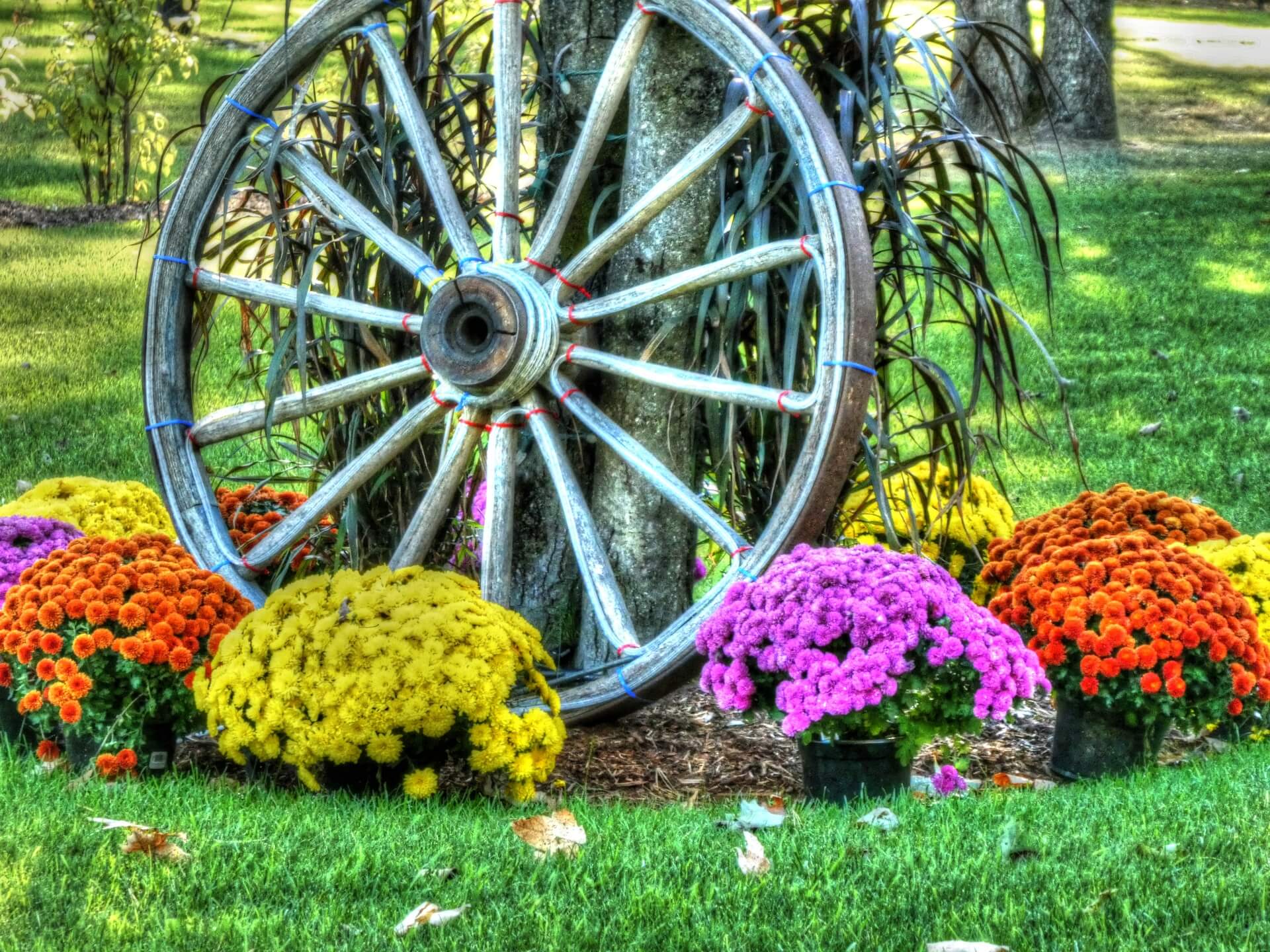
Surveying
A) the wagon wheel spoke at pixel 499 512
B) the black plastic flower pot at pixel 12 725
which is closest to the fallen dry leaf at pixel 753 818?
the wagon wheel spoke at pixel 499 512

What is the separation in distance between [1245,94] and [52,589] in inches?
583

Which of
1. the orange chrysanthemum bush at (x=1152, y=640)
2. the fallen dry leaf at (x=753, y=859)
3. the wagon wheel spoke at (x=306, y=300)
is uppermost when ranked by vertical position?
the wagon wheel spoke at (x=306, y=300)

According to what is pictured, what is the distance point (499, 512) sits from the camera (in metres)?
3.49

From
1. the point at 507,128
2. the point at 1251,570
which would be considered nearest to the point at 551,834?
the point at 507,128

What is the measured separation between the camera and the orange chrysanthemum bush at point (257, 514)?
397 centimetres

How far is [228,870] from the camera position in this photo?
235 cm

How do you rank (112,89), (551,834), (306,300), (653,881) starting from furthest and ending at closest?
(112,89) < (306,300) < (551,834) < (653,881)

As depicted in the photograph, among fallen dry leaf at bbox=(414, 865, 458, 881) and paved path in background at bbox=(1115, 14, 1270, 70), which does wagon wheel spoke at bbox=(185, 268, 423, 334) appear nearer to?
fallen dry leaf at bbox=(414, 865, 458, 881)

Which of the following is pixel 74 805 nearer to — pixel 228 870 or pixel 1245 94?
pixel 228 870

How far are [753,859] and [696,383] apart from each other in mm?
1233

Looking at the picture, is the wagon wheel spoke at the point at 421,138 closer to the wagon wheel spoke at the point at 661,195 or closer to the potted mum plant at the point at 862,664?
the wagon wheel spoke at the point at 661,195

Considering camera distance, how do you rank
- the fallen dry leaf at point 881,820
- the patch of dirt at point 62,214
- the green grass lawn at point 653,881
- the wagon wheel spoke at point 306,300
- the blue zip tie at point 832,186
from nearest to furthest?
the green grass lawn at point 653,881 < the fallen dry leaf at point 881,820 < the blue zip tie at point 832,186 < the wagon wheel spoke at point 306,300 < the patch of dirt at point 62,214

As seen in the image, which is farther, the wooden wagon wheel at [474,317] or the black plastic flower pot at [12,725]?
the black plastic flower pot at [12,725]

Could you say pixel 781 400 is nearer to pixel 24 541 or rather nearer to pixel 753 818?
pixel 753 818
